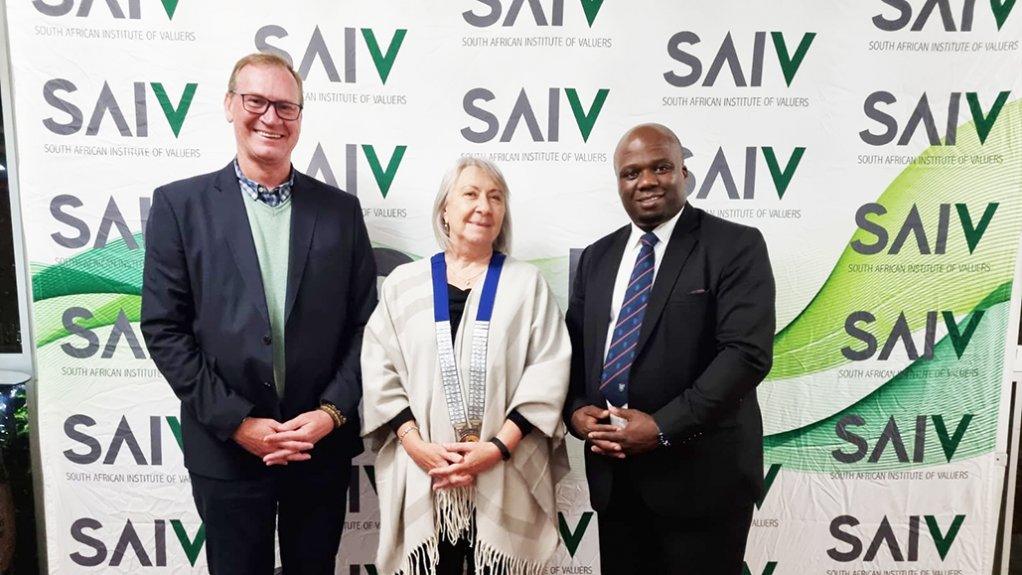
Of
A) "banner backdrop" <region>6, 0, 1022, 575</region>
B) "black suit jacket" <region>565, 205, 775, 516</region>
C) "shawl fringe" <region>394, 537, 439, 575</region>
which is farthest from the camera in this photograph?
"banner backdrop" <region>6, 0, 1022, 575</region>

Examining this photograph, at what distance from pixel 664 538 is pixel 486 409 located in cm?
62

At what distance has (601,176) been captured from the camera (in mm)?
2217

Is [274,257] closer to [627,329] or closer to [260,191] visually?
[260,191]

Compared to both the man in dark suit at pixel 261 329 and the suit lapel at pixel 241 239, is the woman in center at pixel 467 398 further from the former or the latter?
the suit lapel at pixel 241 239

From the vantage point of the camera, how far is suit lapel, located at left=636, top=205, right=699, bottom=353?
1602 millimetres

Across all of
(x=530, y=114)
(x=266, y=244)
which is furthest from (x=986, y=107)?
(x=266, y=244)

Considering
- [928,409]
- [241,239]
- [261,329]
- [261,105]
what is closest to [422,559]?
[261,329]

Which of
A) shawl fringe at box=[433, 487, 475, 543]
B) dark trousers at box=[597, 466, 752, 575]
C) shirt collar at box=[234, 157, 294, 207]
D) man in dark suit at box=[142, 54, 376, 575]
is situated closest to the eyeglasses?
man in dark suit at box=[142, 54, 376, 575]

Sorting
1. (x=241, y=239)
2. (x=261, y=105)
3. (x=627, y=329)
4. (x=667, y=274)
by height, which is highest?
(x=261, y=105)

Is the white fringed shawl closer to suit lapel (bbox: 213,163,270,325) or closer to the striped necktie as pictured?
the striped necktie

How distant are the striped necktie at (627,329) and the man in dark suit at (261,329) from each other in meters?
0.74

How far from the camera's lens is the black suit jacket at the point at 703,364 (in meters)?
1.55

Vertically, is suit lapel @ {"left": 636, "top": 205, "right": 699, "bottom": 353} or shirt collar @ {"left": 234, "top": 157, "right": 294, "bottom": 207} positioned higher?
shirt collar @ {"left": 234, "top": 157, "right": 294, "bottom": 207}

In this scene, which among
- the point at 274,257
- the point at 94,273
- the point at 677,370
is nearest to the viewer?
the point at 677,370
